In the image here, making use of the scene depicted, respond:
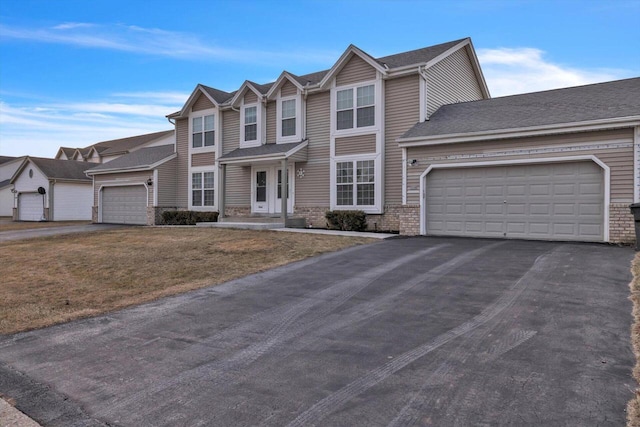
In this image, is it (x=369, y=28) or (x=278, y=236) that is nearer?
(x=278, y=236)

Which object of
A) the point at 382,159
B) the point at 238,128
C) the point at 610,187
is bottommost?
the point at 610,187

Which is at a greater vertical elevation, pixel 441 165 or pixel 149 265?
→ pixel 441 165

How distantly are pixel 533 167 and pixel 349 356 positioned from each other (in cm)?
1058

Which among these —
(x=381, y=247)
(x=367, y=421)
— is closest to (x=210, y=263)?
(x=381, y=247)

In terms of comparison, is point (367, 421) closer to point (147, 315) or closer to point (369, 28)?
point (147, 315)

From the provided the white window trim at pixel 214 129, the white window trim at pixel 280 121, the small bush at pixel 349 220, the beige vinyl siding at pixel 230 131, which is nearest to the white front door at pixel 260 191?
the white window trim at pixel 280 121

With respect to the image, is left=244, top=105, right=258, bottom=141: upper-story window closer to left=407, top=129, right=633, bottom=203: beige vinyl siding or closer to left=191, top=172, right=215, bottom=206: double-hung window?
left=191, top=172, right=215, bottom=206: double-hung window

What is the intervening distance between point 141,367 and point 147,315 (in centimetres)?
204

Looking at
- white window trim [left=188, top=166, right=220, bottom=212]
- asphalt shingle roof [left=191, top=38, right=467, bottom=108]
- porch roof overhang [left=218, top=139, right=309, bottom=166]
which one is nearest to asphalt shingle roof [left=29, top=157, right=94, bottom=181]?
white window trim [left=188, top=166, right=220, bottom=212]

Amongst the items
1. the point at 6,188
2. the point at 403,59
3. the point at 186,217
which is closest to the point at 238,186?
the point at 186,217

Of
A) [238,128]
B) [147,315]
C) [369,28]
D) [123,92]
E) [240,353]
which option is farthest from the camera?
[123,92]

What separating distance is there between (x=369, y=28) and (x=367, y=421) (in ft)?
55.6

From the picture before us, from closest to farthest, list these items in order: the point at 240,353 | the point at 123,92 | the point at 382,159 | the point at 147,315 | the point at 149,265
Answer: the point at 240,353, the point at 147,315, the point at 149,265, the point at 382,159, the point at 123,92

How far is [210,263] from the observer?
10.0m
